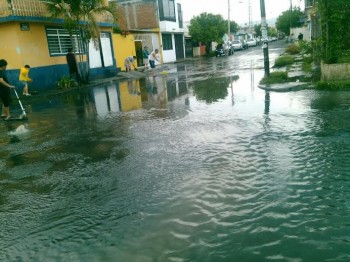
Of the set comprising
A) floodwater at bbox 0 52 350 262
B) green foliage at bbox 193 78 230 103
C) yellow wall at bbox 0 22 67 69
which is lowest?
floodwater at bbox 0 52 350 262

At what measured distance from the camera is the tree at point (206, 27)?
1955 inches

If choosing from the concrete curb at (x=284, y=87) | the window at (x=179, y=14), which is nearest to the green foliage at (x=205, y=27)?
the window at (x=179, y=14)

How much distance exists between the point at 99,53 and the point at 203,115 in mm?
19384

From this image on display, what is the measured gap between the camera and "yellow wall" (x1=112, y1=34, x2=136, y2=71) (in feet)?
95.5

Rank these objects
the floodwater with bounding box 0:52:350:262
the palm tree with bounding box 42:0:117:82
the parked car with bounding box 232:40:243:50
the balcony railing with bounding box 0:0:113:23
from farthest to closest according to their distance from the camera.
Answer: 1. the parked car with bounding box 232:40:243:50
2. the palm tree with bounding box 42:0:117:82
3. the balcony railing with bounding box 0:0:113:23
4. the floodwater with bounding box 0:52:350:262

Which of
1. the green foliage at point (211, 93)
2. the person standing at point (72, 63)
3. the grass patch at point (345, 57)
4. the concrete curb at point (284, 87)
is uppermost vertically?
the person standing at point (72, 63)

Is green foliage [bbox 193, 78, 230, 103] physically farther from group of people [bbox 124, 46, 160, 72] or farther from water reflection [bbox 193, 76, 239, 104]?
group of people [bbox 124, 46, 160, 72]

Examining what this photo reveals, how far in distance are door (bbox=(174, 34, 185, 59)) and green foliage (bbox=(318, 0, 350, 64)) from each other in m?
36.1

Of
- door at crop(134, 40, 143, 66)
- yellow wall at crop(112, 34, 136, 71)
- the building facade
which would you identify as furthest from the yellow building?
the building facade

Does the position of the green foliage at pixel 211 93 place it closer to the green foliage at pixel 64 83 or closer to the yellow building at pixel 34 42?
the green foliage at pixel 64 83

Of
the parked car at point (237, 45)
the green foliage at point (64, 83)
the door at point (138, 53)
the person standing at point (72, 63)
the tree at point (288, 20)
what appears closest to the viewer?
the green foliage at point (64, 83)

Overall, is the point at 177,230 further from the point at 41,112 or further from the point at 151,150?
the point at 41,112

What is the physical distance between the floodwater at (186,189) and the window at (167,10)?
35.0 m

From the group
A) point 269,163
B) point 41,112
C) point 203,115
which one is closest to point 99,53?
point 41,112
